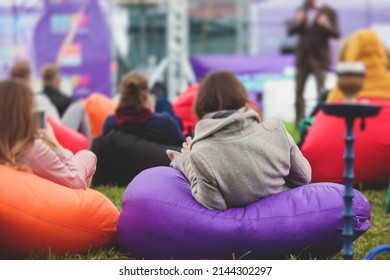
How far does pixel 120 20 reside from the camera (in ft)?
28.1

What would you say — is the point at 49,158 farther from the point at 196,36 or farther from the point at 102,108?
the point at 196,36

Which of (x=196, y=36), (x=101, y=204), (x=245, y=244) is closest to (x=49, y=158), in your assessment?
(x=101, y=204)

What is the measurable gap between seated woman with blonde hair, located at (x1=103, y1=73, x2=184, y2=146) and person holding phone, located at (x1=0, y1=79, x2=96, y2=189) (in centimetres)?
86

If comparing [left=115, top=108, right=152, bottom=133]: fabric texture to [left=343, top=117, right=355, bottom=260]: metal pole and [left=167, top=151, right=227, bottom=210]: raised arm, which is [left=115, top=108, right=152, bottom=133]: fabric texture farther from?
[left=343, top=117, right=355, bottom=260]: metal pole

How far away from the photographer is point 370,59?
438cm

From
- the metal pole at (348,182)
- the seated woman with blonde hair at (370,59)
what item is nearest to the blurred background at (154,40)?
the seated woman with blonde hair at (370,59)

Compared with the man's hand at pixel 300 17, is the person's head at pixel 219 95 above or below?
above

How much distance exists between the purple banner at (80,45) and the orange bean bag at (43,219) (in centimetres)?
535

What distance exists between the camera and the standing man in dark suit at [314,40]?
21.4ft

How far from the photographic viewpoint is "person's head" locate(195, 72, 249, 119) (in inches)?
113

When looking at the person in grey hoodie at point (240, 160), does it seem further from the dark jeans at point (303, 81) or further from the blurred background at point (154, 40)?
the blurred background at point (154, 40)

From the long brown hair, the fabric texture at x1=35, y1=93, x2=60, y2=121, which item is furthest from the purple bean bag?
the fabric texture at x1=35, y1=93, x2=60, y2=121

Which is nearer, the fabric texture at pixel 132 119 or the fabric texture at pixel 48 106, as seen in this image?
the fabric texture at pixel 132 119
